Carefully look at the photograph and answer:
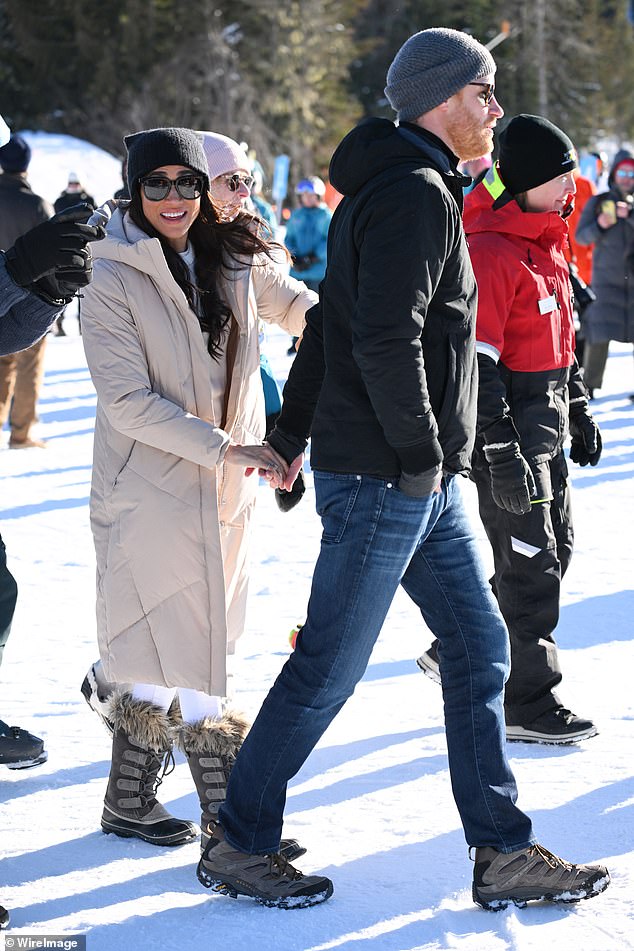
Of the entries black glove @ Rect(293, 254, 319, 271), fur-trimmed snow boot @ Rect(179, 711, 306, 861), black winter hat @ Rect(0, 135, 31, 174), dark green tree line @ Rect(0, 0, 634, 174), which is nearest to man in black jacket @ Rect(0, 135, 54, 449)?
black winter hat @ Rect(0, 135, 31, 174)

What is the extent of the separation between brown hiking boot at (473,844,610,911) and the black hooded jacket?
83cm

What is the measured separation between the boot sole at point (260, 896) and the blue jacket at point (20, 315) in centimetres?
123

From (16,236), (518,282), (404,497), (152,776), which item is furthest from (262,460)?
(16,236)

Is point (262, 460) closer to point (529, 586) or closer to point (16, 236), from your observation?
point (529, 586)

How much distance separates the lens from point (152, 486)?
303cm

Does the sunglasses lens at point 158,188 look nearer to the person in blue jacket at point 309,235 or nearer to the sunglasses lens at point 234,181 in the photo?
the sunglasses lens at point 234,181

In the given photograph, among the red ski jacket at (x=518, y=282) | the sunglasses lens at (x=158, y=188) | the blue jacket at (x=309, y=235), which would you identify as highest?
the sunglasses lens at (x=158, y=188)

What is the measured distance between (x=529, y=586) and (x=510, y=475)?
61 centimetres

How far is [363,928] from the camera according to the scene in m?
2.75

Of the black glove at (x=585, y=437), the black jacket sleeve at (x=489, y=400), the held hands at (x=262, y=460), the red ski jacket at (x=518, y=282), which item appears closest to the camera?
the held hands at (x=262, y=460)

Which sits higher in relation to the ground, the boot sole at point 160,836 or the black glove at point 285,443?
the black glove at point 285,443

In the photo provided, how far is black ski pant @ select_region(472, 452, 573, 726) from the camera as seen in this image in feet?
12.5

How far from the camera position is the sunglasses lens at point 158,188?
Answer: 9.95ft

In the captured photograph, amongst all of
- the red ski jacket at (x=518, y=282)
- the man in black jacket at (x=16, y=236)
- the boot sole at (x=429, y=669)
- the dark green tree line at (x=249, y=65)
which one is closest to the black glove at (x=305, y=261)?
the man in black jacket at (x=16, y=236)
